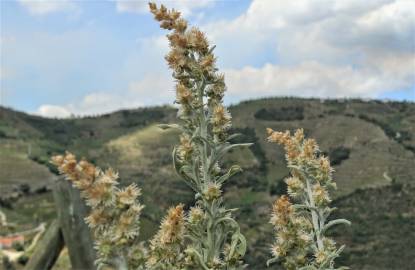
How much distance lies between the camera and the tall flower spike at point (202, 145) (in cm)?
308

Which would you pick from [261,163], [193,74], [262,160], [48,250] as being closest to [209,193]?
[193,74]

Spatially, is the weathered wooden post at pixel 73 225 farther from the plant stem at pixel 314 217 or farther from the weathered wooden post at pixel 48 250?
the plant stem at pixel 314 217

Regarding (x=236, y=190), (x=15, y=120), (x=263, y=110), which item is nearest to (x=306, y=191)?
(x=236, y=190)

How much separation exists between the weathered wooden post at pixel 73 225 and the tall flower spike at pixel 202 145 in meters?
3.85

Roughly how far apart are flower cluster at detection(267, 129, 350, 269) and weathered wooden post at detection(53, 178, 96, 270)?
3.63 meters

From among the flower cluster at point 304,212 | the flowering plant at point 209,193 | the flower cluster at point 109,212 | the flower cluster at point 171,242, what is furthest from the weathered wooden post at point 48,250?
the flower cluster at point 109,212

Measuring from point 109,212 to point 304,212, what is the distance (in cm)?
197

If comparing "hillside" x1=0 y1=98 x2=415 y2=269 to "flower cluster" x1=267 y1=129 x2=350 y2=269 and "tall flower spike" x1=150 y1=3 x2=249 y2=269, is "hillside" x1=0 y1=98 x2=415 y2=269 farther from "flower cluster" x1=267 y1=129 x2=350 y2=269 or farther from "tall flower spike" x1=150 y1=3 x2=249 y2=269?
"tall flower spike" x1=150 y1=3 x2=249 y2=269

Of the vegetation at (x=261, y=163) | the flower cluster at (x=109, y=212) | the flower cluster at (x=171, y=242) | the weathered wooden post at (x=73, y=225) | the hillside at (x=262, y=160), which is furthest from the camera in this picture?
the hillside at (x=262, y=160)

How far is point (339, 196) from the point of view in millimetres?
75062

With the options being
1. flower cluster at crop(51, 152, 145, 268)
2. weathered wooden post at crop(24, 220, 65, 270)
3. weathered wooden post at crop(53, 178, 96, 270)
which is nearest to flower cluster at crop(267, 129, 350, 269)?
flower cluster at crop(51, 152, 145, 268)

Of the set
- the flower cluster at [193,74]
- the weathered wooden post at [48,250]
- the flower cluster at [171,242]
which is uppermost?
the flower cluster at [193,74]

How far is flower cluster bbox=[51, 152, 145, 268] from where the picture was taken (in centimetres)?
212

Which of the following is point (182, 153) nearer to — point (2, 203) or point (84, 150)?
point (2, 203)
